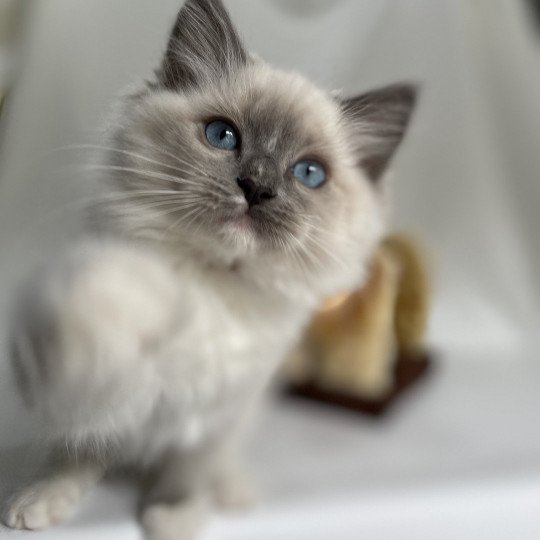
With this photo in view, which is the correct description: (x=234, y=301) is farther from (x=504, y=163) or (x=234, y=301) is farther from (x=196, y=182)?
(x=504, y=163)

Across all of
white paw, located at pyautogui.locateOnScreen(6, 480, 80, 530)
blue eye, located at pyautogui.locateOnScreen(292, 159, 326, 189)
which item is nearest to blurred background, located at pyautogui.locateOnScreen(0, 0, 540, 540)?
white paw, located at pyautogui.locateOnScreen(6, 480, 80, 530)

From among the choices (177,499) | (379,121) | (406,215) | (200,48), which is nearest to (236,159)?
(200,48)

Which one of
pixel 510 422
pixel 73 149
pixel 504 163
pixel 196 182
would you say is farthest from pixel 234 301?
pixel 504 163

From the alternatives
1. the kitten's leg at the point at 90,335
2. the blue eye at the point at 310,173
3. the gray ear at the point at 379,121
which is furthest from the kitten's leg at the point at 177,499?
the gray ear at the point at 379,121

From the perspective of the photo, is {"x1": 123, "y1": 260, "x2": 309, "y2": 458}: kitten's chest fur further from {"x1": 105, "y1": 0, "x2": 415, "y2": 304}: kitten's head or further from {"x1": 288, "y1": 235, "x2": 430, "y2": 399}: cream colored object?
{"x1": 288, "y1": 235, "x2": 430, "y2": 399}: cream colored object

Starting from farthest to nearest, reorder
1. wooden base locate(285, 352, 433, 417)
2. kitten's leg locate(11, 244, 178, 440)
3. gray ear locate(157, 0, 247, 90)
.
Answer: wooden base locate(285, 352, 433, 417), gray ear locate(157, 0, 247, 90), kitten's leg locate(11, 244, 178, 440)
